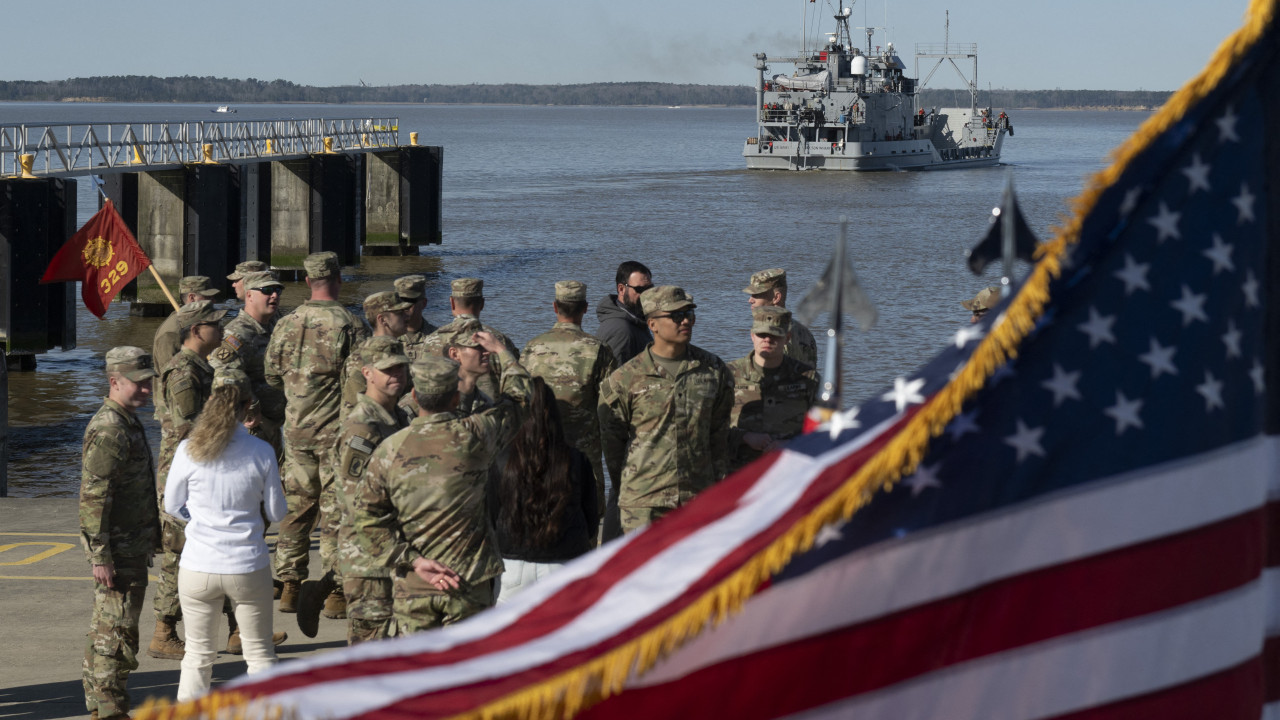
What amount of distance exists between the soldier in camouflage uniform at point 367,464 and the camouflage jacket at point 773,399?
160 cm

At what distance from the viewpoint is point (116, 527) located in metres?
5.82

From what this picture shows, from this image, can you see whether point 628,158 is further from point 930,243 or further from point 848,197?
point 930,243

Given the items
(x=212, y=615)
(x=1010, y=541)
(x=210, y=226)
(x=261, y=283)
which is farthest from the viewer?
(x=210, y=226)

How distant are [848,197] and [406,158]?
27818 mm

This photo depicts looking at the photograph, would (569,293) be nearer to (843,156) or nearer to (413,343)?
(413,343)

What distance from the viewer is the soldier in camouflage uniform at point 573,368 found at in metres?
7.02

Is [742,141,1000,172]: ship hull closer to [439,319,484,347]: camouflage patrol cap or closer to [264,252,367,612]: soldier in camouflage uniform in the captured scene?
[264,252,367,612]: soldier in camouflage uniform

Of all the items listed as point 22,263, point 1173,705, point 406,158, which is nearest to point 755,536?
point 1173,705

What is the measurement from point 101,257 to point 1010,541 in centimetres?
1284

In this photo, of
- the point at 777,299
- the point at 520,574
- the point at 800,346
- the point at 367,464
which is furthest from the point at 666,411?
the point at 777,299

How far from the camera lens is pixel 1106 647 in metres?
2.31

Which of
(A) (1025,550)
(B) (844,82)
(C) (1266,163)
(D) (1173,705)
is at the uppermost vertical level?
(B) (844,82)

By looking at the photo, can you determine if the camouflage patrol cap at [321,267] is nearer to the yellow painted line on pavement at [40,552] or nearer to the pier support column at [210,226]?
the yellow painted line on pavement at [40,552]

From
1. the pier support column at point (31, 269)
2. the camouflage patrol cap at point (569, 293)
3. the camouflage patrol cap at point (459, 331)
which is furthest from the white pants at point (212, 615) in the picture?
the pier support column at point (31, 269)
